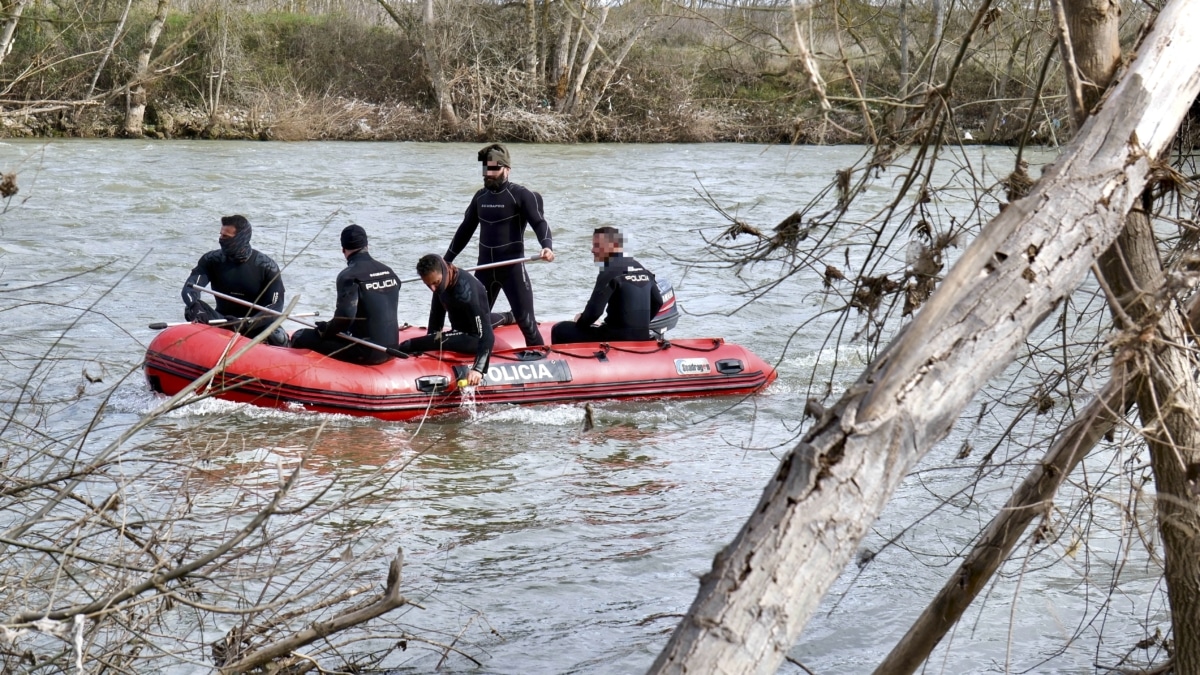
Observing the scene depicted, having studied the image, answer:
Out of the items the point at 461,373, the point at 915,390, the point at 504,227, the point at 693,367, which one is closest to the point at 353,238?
the point at 461,373

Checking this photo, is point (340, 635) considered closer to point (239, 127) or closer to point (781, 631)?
point (781, 631)

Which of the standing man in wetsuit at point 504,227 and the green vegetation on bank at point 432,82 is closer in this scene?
the standing man in wetsuit at point 504,227

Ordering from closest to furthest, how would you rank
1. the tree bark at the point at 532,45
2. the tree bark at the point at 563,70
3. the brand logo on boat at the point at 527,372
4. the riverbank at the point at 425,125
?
the brand logo on boat at the point at 527,372 < the riverbank at the point at 425,125 < the tree bark at the point at 532,45 < the tree bark at the point at 563,70

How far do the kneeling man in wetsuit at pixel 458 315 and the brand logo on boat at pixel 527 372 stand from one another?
0.42ft

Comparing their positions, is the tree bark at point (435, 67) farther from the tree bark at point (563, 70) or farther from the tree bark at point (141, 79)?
the tree bark at point (141, 79)

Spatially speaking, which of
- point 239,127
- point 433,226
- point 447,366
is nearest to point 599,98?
point 239,127

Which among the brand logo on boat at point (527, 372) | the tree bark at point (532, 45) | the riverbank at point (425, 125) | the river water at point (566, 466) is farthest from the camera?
the tree bark at point (532, 45)

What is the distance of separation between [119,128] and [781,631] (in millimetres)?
24673

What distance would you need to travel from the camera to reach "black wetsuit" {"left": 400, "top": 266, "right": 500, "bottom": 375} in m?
8.15

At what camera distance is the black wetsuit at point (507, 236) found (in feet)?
29.7

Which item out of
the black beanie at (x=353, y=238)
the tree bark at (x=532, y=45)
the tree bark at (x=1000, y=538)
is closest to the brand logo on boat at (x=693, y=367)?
the black beanie at (x=353, y=238)

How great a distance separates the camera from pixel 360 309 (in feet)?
26.9

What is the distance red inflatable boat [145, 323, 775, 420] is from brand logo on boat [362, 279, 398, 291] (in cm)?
54

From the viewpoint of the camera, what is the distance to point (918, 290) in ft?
10.2
